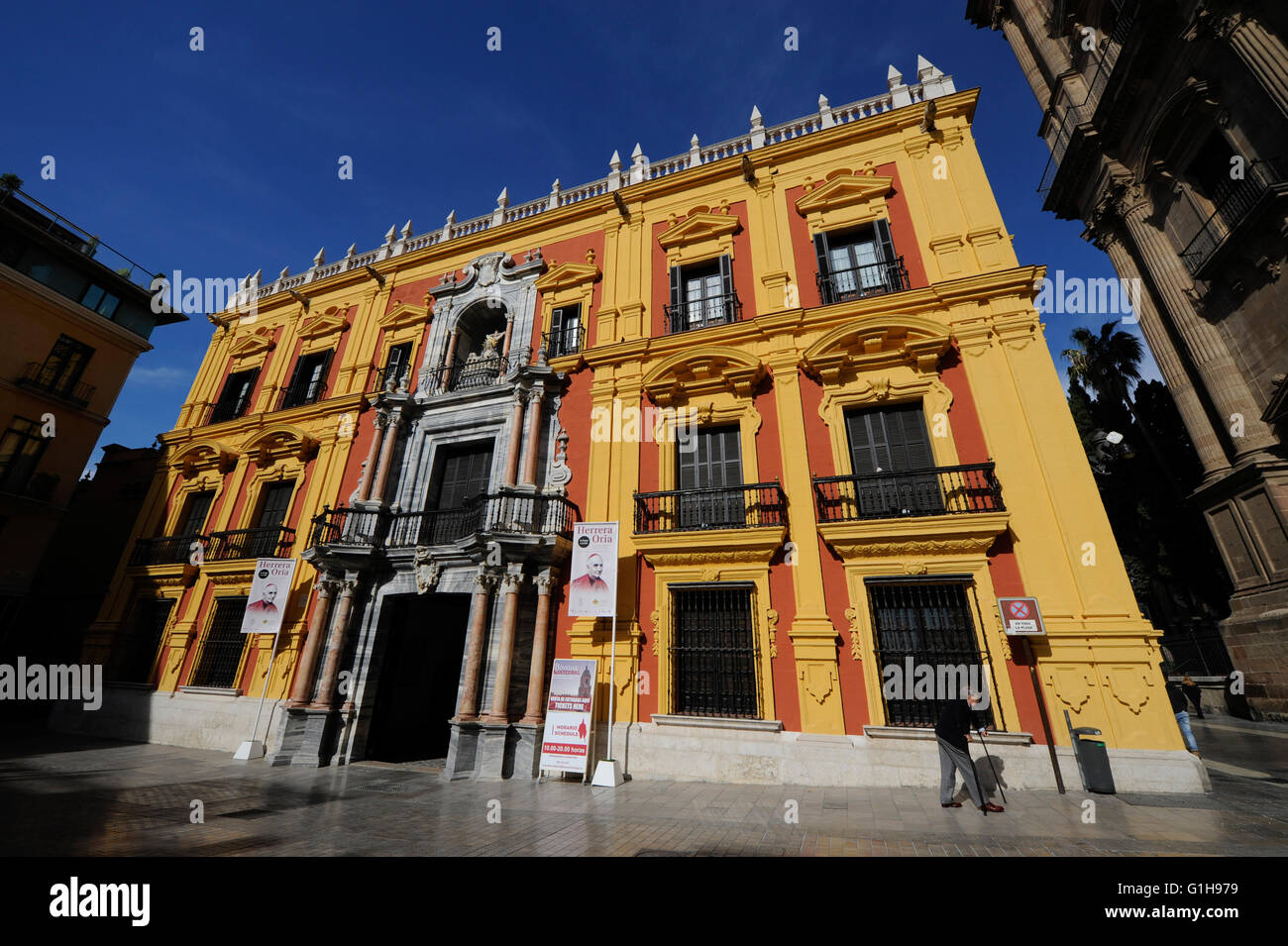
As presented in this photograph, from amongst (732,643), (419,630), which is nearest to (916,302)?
(732,643)

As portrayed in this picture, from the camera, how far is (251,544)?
14.5m

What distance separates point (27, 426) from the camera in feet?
53.6

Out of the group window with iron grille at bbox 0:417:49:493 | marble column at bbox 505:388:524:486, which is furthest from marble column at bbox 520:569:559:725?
window with iron grille at bbox 0:417:49:493

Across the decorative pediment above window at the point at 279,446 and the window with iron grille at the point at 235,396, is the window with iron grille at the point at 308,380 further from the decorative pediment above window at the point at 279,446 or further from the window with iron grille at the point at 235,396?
the window with iron grille at the point at 235,396

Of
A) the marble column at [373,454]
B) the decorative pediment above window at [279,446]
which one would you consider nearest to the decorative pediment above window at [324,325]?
the decorative pediment above window at [279,446]

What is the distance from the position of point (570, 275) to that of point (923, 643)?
1248 centimetres

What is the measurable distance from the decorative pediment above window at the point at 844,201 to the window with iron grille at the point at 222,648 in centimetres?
1812

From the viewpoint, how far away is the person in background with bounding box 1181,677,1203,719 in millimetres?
14570

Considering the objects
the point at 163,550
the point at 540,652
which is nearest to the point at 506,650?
the point at 540,652

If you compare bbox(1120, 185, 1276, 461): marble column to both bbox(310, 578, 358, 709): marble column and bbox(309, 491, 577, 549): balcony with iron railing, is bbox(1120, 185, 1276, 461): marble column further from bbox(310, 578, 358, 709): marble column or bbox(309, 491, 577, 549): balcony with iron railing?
bbox(310, 578, 358, 709): marble column

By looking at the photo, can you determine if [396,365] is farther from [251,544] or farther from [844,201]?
[844,201]
